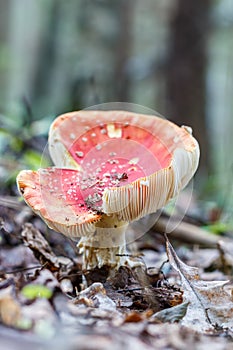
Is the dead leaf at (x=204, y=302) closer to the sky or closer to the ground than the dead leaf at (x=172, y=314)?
closer to the ground

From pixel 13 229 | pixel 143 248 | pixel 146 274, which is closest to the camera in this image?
pixel 146 274

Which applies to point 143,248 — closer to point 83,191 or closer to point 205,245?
point 205,245

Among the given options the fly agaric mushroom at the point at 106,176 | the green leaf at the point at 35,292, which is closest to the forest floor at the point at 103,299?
the green leaf at the point at 35,292

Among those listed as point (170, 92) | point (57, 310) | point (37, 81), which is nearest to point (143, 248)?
point (57, 310)

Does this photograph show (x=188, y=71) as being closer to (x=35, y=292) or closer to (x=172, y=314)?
(x=172, y=314)

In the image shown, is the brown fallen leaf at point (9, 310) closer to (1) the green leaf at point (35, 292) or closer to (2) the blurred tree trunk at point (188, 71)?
(1) the green leaf at point (35, 292)

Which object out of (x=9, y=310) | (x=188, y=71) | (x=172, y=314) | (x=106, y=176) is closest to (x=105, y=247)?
(x=106, y=176)

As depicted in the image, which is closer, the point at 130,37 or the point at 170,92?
the point at 170,92
